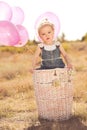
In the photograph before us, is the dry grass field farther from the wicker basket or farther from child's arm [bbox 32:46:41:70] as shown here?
child's arm [bbox 32:46:41:70]

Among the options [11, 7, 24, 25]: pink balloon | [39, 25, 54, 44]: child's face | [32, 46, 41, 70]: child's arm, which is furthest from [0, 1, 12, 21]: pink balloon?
[32, 46, 41, 70]: child's arm

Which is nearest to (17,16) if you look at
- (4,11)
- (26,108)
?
(4,11)

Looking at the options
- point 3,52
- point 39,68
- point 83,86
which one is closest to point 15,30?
point 39,68

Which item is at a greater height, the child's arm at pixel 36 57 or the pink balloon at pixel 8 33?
the pink balloon at pixel 8 33

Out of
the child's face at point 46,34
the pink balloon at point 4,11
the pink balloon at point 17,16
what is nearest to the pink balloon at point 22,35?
the pink balloon at point 17,16

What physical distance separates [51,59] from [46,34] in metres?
0.28

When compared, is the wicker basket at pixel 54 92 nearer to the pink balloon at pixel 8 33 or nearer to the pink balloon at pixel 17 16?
the pink balloon at pixel 8 33

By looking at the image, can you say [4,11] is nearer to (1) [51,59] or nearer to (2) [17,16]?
(2) [17,16]

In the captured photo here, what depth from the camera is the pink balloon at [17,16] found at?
5.82m

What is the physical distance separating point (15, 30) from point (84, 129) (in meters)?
1.30

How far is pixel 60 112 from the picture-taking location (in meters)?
5.39

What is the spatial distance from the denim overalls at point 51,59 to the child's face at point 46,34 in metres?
0.10

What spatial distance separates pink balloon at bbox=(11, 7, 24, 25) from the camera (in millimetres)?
5824

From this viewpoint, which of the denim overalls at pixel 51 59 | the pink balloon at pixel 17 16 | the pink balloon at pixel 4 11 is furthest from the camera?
the pink balloon at pixel 17 16
